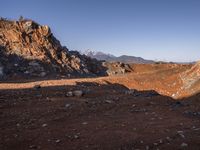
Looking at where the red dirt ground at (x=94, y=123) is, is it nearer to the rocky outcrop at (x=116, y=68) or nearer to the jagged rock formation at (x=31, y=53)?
the jagged rock formation at (x=31, y=53)

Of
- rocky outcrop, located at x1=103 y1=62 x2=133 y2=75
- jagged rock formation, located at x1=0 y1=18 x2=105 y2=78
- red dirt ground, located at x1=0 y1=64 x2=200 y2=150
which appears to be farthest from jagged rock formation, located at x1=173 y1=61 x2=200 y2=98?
rocky outcrop, located at x1=103 y1=62 x2=133 y2=75

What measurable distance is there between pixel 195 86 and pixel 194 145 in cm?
1665

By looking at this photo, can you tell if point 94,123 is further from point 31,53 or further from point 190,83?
point 31,53

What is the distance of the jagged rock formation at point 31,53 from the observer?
39.1m

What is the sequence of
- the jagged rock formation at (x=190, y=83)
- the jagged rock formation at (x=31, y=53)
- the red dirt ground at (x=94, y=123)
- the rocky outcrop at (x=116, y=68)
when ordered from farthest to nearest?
the rocky outcrop at (x=116, y=68)
the jagged rock formation at (x=31, y=53)
the jagged rock formation at (x=190, y=83)
the red dirt ground at (x=94, y=123)

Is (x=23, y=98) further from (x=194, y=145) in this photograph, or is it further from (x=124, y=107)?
(x=194, y=145)

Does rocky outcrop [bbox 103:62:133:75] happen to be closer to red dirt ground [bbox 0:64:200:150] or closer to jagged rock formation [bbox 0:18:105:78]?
jagged rock formation [bbox 0:18:105:78]

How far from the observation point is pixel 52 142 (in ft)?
36.5

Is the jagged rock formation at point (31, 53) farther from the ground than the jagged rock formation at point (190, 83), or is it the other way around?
the jagged rock formation at point (31, 53)

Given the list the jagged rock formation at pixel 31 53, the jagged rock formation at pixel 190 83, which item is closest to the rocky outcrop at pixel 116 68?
the jagged rock formation at pixel 31 53

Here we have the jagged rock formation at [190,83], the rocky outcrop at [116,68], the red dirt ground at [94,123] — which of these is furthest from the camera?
the rocky outcrop at [116,68]

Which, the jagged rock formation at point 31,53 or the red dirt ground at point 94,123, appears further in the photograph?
the jagged rock formation at point 31,53

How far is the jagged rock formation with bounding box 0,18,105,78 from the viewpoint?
3909 centimetres

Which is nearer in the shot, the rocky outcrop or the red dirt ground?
the red dirt ground
